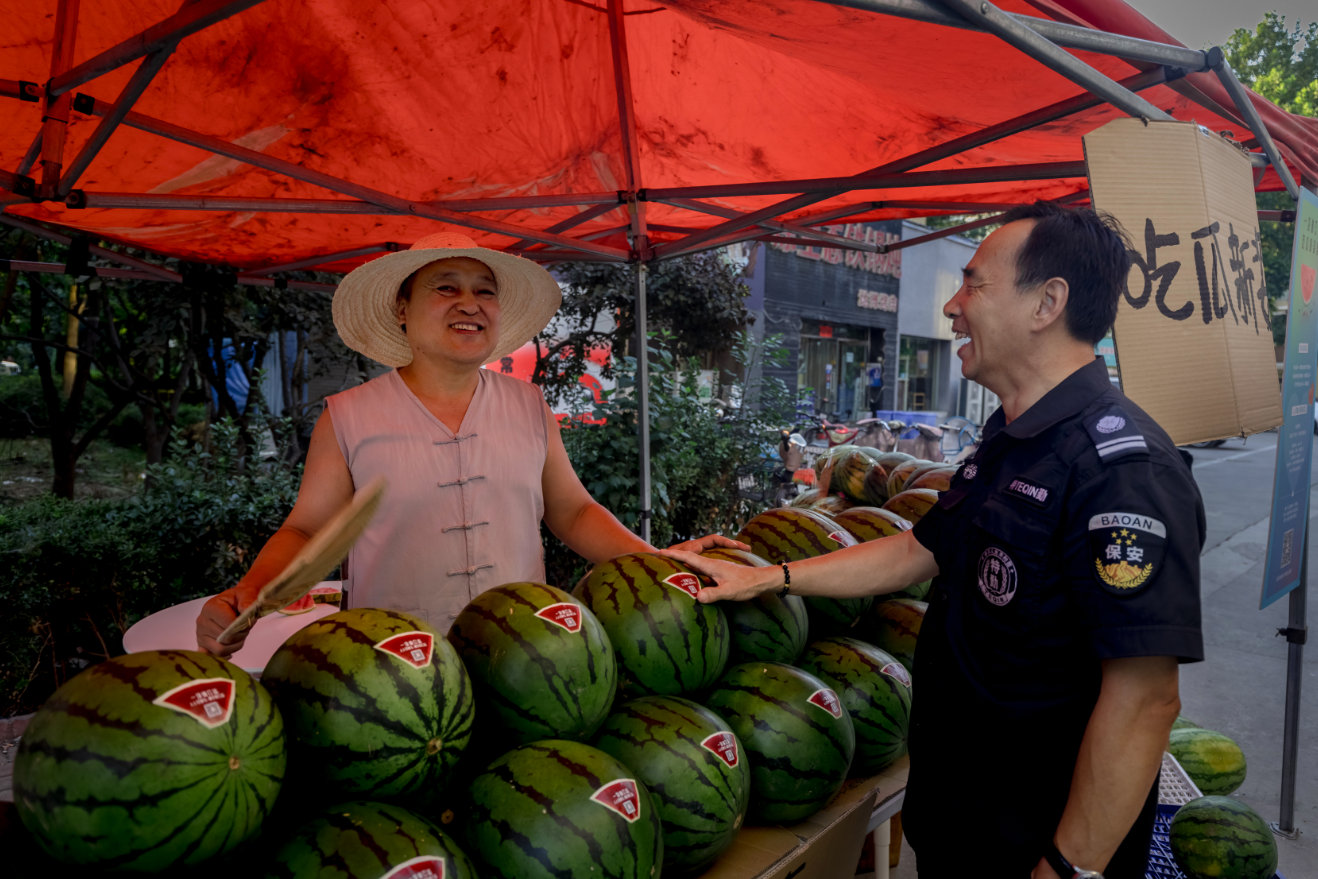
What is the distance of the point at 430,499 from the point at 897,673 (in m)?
1.50

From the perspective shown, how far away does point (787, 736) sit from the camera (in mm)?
1801

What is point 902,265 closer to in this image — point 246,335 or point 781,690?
point 246,335

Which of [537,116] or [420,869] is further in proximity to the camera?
[537,116]

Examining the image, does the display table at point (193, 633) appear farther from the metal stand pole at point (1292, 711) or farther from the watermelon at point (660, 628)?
the metal stand pole at point (1292, 711)

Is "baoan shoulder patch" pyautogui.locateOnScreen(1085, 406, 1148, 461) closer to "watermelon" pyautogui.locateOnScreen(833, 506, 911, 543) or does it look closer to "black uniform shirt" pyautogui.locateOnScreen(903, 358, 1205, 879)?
"black uniform shirt" pyautogui.locateOnScreen(903, 358, 1205, 879)

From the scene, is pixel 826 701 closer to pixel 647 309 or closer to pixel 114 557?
pixel 114 557

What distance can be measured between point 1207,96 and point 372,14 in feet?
8.75

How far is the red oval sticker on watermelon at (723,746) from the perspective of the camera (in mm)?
1636

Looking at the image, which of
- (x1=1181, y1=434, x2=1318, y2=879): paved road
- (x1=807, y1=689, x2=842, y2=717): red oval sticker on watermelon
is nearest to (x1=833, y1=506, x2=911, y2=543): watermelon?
(x1=807, y1=689, x2=842, y2=717): red oval sticker on watermelon

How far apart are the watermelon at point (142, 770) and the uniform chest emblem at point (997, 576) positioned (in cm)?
136

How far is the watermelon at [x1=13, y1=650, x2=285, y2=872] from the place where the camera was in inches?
41.4

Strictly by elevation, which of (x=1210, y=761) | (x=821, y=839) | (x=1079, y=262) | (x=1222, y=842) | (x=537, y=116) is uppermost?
(x=537, y=116)

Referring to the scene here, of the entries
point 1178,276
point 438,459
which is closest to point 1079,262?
point 1178,276

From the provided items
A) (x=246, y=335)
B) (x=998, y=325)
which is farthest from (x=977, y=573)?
(x=246, y=335)
